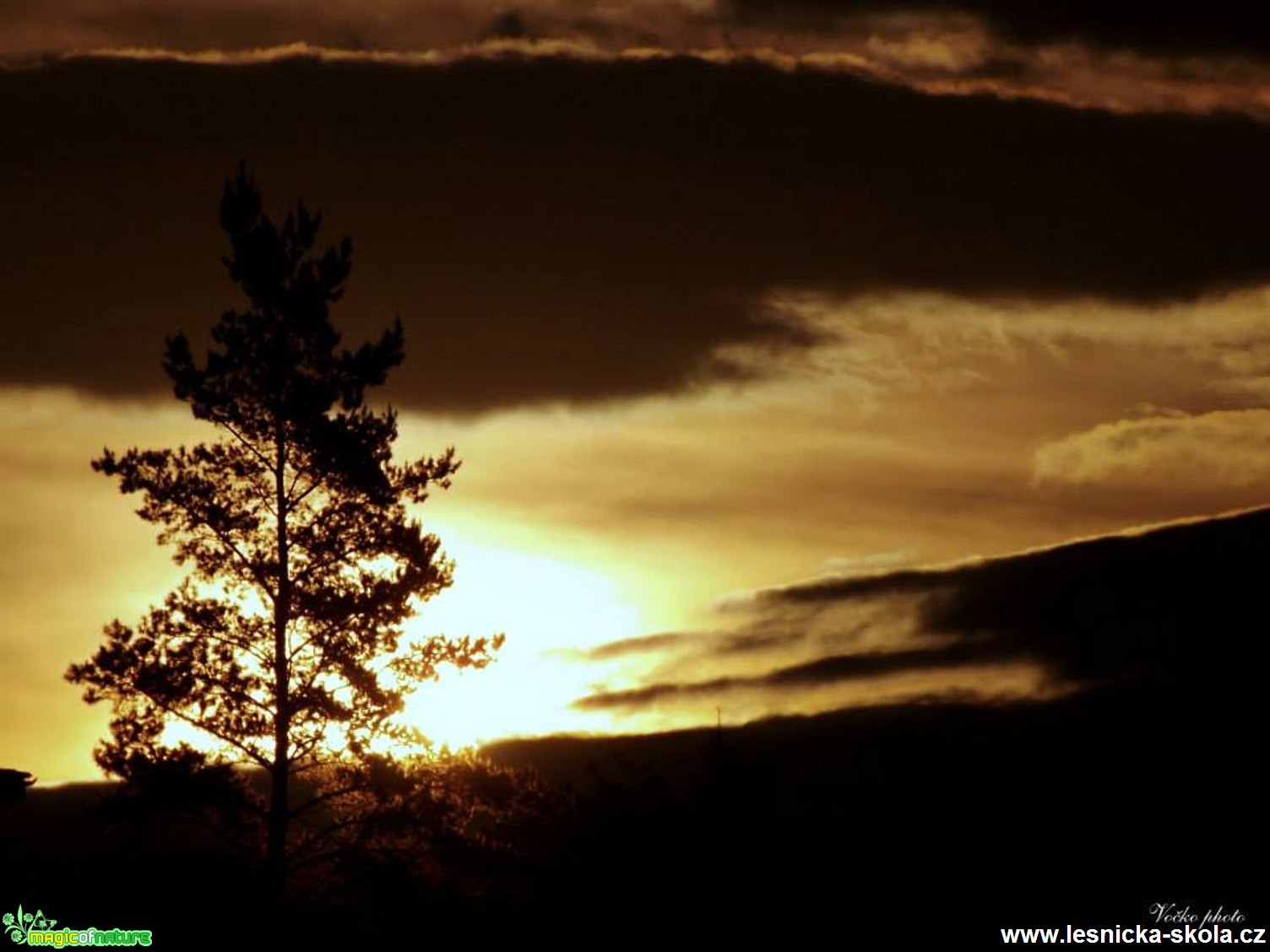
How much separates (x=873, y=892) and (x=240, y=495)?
1474cm

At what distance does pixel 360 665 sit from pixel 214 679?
8.86 feet

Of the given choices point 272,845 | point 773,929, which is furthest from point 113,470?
point 773,929

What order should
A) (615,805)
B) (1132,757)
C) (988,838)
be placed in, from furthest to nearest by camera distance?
(1132,757) → (988,838) → (615,805)

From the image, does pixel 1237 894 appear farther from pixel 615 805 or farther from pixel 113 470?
pixel 113 470

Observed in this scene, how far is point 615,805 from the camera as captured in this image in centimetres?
3092

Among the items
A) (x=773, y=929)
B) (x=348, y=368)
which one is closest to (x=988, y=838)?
(x=773, y=929)

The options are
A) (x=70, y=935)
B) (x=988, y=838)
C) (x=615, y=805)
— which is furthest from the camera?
(x=988, y=838)

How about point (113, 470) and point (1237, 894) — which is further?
point (1237, 894)

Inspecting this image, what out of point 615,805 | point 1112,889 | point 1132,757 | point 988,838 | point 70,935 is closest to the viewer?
point 70,935

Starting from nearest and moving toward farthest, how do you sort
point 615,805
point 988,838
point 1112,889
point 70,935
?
1. point 70,935
2. point 615,805
3. point 988,838
4. point 1112,889

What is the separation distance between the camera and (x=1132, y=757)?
66.4 metres

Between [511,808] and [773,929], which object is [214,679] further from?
[773,929]

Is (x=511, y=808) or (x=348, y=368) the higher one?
(x=348, y=368)

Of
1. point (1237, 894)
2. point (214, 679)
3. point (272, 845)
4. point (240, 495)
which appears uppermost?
point (240, 495)
